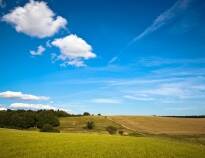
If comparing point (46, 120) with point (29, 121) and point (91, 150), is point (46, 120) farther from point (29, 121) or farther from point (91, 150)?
point (91, 150)

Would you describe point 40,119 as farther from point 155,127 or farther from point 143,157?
point 143,157

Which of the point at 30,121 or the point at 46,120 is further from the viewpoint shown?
the point at 30,121

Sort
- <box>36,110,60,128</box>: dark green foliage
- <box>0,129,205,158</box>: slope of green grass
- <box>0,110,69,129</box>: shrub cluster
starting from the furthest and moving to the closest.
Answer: <box>0,110,69,129</box>: shrub cluster, <box>36,110,60,128</box>: dark green foliage, <box>0,129,205,158</box>: slope of green grass

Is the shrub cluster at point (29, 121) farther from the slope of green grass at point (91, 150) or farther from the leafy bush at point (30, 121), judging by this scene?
the slope of green grass at point (91, 150)

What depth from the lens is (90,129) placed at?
8738 centimetres

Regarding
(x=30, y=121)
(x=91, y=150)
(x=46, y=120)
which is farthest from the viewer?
(x=30, y=121)

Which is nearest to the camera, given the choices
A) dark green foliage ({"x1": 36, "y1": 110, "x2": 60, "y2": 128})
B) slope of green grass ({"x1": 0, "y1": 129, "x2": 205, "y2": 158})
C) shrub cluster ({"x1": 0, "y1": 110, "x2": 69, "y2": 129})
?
slope of green grass ({"x1": 0, "y1": 129, "x2": 205, "y2": 158})

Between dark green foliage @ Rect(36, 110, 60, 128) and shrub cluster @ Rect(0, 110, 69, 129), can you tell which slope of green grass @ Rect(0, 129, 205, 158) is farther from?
shrub cluster @ Rect(0, 110, 69, 129)

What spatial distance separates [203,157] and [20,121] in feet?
303

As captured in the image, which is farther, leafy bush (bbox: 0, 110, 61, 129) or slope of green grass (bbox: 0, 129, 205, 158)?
leafy bush (bbox: 0, 110, 61, 129)

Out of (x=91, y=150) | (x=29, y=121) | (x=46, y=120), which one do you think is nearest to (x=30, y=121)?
(x=29, y=121)

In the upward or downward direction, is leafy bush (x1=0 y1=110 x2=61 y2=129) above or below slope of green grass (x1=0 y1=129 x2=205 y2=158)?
above

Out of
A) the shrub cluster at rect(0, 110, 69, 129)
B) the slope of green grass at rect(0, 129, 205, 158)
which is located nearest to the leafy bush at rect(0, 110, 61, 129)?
the shrub cluster at rect(0, 110, 69, 129)

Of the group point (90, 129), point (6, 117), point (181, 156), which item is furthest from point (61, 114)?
point (181, 156)
